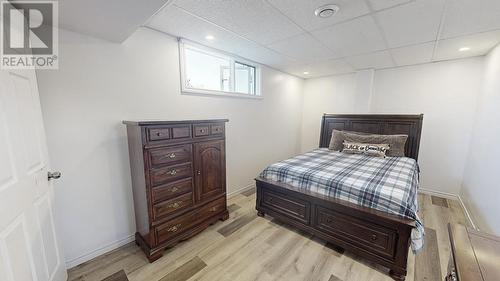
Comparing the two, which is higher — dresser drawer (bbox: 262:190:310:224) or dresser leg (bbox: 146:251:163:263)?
dresser drawer (bbox: 262:190:310:224)

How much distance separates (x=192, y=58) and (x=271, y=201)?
2180 millimetres

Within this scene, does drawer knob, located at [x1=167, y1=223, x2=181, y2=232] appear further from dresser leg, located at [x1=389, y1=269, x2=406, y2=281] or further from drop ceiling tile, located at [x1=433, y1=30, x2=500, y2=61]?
drop ceiling tile, located at [x1=433, y1=30, x2=500, y2=61]

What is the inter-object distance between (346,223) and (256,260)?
97 cm

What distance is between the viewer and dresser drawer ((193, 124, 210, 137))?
206cm

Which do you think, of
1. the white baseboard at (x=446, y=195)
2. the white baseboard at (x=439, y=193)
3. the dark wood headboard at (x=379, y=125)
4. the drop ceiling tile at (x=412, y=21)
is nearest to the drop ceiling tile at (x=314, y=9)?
the drop ceiling tile at (x=412, y=21)

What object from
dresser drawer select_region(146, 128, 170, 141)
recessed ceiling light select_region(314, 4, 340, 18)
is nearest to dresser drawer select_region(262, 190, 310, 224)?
dresser drawer select_region(146, 128, 170, 141)

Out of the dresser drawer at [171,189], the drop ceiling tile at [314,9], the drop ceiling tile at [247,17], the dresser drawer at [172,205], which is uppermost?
the drop ceiling tile at [247,17]

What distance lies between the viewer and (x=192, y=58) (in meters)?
2.59

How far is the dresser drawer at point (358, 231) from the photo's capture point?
1.71 metres

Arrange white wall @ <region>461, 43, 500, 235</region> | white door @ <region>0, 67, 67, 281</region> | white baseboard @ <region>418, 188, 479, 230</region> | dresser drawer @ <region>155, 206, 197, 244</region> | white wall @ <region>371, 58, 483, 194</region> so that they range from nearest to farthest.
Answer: white door @ <region>0, 67, 67, 281</region> < dresser drawer @ <region>155, 206, 197, 244</region> < white wall @ <region>461, 43, 500, 235</region> < white baseboard @ <region>418, 188, 479, 230</region> < white wall @ <region>371, 58, 483, 194</region>

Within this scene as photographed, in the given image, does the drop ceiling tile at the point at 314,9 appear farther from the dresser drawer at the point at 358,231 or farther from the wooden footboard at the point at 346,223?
the dresser drawer at the point at 358,231

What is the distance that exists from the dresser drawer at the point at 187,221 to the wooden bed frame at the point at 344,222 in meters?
0.58

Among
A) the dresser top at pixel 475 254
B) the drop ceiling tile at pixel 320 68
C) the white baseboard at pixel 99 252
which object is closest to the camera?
the dresser top at pixel 475 254

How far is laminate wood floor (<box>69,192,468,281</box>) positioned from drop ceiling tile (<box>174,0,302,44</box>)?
2.31 metres
